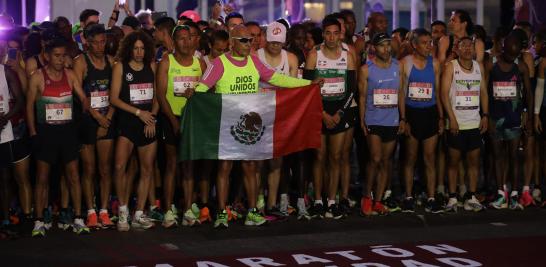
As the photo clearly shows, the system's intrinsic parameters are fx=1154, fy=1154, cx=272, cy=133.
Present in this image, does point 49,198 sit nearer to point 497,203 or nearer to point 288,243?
point 288,243

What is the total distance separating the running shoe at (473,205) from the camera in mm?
11617

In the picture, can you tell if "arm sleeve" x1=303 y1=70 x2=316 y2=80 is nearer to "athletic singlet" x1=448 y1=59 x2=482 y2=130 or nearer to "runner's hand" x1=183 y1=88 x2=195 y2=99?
"runner's hand" x1=183 y1=88 x2=195 y2=99

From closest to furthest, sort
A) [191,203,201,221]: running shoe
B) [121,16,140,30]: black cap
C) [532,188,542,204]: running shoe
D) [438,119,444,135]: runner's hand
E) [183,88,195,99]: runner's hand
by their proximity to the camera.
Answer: [183,88,195,99]: runner's hand
[191,203,201,221]: running shoe
[438,119,444,135]: runner's hand
[532,188,542,204]: running shoe
[121,16,140,30]: black cap

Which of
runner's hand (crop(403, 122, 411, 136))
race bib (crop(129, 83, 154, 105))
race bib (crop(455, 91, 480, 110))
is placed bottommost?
runner's hand (crop(403, 122, 411, 136))

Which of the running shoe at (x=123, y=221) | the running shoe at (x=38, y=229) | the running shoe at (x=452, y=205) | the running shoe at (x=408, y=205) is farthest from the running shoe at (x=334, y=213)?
the running shoe at (x=38, y=229)

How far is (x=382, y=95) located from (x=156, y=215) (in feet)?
8.18

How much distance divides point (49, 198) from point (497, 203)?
14.9ft

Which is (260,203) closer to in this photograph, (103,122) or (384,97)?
(384,97)

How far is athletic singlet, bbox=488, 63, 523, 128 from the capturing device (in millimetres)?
11836

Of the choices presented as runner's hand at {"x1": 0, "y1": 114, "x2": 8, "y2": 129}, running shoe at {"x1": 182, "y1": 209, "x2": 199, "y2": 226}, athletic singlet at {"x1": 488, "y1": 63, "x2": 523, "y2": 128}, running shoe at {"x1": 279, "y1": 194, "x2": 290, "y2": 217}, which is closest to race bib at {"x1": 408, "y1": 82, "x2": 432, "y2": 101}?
athletic singlet at {"x1": 488, "y1": 63, "x2": 523, "y2": 128}

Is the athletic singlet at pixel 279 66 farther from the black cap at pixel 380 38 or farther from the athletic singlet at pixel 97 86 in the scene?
the athletic singlet at pixel 97 86

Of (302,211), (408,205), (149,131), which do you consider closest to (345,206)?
(302,211)

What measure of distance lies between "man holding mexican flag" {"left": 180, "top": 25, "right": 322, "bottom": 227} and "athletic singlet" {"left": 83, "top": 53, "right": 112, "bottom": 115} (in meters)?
0.76

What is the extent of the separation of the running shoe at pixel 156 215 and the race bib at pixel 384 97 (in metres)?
2.35
